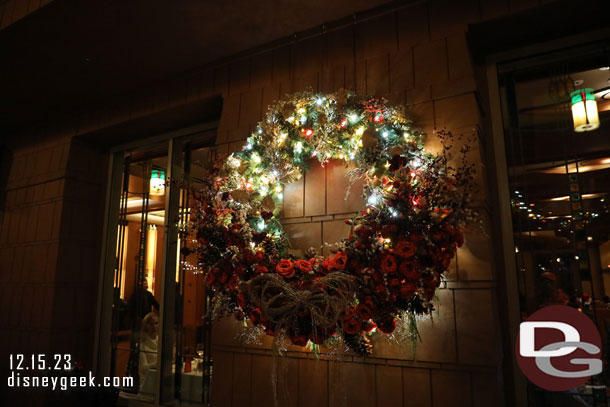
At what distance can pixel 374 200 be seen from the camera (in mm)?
1733

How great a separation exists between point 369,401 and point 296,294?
64 centimetres

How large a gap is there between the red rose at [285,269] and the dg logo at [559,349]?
1.05 m

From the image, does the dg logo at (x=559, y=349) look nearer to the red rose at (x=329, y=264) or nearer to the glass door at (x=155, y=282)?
the red rose at (x=329, y=264)

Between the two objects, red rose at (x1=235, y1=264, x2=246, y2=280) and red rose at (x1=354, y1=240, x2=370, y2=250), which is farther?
red rose at (x1=235, y1=264, x2=246, y2=280)

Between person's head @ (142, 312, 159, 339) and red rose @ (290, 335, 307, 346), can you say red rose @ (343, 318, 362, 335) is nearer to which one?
red rose @ (290, 335, 307, 346)

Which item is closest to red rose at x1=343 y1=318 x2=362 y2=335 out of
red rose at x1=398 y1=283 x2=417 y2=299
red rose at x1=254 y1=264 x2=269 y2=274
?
red rose at x1=398 y1=283 x2=417 y2=299

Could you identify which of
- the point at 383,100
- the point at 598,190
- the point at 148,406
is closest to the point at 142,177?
the point at 148,406

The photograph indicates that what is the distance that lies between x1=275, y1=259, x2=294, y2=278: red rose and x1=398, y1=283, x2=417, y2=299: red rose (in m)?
0.47

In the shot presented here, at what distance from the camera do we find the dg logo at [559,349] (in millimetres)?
1680

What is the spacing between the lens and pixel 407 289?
1490mm

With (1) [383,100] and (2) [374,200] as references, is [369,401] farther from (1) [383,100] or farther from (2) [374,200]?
(1) [383,100]

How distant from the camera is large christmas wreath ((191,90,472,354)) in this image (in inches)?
61.0

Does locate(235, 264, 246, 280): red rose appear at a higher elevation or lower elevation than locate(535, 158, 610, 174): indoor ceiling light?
lower

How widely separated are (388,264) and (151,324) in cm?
216
